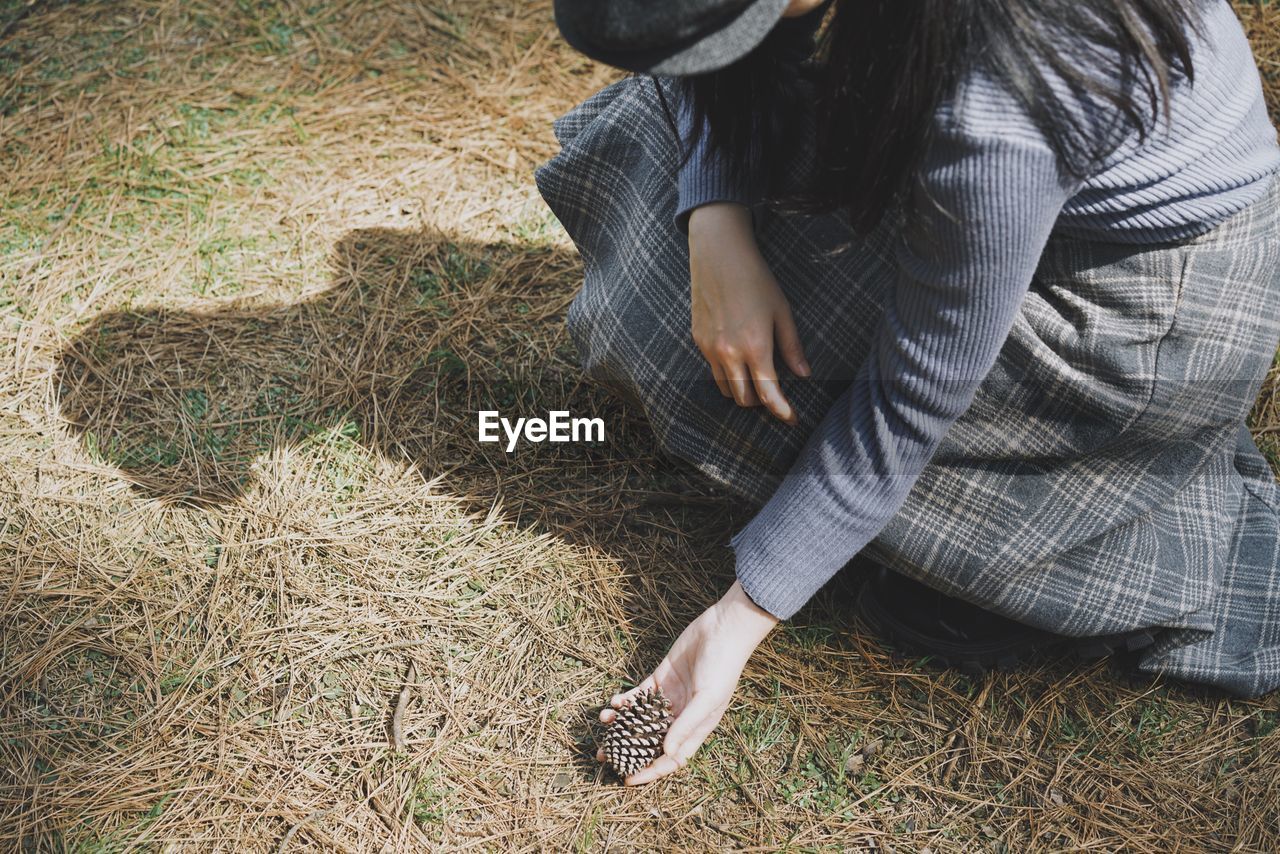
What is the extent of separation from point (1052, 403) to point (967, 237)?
15.7 inches

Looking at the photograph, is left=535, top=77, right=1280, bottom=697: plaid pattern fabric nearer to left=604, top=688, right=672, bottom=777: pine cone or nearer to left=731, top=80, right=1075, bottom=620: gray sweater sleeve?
left=731, top=80, right=1075, bottom=620: gray sweater sleeve

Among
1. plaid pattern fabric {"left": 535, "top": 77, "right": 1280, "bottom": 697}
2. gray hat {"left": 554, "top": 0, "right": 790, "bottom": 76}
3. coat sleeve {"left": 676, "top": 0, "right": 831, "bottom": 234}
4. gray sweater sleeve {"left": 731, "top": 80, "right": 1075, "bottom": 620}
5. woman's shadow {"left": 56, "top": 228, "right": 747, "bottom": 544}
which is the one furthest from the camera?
woman's shadow {"left": 56, "top": 228, "right": 747, "bottom": 544}

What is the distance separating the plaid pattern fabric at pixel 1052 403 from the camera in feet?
3.98

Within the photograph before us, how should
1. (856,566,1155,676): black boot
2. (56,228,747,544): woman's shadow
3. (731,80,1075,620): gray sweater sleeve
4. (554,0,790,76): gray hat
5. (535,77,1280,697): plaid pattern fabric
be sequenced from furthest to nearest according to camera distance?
(56,228,747,544): woman's shadow < (856,566,1155,676): black boot < (535,77,1280,697): plaid pattern fabric < (731,80,1075,620): gray sweater sleeve < (554,0,790,76): gray hat

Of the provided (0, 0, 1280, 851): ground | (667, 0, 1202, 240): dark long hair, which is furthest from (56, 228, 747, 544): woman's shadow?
(667, 0, 1202, 240): dark long hair

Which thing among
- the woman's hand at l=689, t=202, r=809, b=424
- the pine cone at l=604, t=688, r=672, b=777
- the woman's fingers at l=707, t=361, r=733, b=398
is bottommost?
the pine cone at l=604, t=688, r=672, b=777

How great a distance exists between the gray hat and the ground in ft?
3.14

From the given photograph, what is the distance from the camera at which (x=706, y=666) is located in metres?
1.30

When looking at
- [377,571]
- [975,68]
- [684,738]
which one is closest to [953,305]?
[975,68]

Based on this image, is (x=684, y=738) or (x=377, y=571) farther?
(x=377, y=571)

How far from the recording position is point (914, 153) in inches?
37.8

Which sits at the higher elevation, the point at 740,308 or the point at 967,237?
the point at 967,237

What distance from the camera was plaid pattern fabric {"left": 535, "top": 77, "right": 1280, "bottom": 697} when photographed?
1.21 meters

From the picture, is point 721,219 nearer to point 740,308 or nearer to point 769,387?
point 740,308
